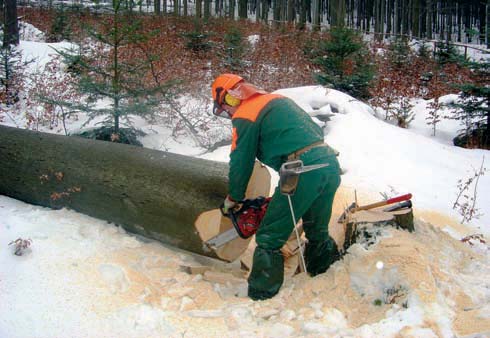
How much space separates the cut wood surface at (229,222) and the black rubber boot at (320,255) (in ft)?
1.78

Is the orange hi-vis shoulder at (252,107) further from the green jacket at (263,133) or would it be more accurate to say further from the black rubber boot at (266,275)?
the black rubber boot at (266,275)

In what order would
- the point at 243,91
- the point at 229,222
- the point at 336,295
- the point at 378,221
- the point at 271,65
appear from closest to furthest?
the point at 336,295 < the point at 243,91 < the point at 378,221 < the point at 229,222 < the point at 271,65

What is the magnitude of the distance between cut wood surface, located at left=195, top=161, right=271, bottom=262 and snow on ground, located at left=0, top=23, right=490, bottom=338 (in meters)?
0.18

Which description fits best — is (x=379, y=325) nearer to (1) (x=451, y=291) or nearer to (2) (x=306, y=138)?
(1) (x=451, y=291)

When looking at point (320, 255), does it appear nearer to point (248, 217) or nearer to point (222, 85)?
point (248, 217)

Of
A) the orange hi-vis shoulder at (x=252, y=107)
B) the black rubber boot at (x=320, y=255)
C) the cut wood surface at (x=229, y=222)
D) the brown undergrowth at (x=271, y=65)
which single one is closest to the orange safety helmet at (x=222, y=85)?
the orange hi-vis shoulder at (x=252, y=107)

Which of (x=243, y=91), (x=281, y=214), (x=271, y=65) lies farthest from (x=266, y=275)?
(x=271, y=65)

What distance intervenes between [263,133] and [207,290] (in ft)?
4.22

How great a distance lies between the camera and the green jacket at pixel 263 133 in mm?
3160

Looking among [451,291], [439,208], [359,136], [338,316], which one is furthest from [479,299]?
[359,136]

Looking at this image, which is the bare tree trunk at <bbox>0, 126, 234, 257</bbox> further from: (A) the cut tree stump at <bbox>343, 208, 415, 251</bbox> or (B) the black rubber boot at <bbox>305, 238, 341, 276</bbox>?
(A) the cut tree stump at <bbox>343, 208, 415, 251</bbox>

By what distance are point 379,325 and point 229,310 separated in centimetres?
102

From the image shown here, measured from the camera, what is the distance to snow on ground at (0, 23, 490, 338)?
2703mm

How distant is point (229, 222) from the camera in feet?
11.7
